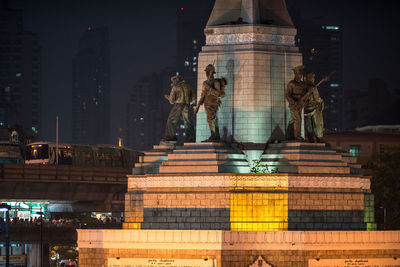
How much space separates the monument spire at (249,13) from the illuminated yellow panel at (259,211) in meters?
7.65

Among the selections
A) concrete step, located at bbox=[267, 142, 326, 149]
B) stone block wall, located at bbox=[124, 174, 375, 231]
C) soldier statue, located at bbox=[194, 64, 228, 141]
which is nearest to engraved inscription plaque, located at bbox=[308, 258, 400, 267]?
stone block wall, located at bbox=[124, 174, 375, 231]

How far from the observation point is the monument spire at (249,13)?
53.2m

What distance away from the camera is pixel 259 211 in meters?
49.4

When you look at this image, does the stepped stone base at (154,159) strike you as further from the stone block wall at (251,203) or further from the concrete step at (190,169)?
the stone block wall at (251,203)

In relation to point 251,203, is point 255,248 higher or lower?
lower

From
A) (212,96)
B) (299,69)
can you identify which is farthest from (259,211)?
(299,69)

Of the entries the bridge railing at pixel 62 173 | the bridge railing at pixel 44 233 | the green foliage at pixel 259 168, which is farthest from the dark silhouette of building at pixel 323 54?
the green foliage at pixel 259 168

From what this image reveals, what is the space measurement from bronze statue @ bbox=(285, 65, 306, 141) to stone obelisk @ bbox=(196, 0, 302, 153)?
1.02 metres

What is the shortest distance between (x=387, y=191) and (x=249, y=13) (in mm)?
26058

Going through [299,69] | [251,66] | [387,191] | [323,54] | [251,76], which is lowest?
[387,191]

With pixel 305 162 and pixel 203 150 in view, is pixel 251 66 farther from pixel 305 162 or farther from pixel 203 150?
pixel 305 162

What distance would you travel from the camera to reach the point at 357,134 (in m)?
117

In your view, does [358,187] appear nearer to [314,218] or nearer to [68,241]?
[314,218]

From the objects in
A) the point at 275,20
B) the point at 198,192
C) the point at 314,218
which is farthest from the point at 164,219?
the point at 275,20
